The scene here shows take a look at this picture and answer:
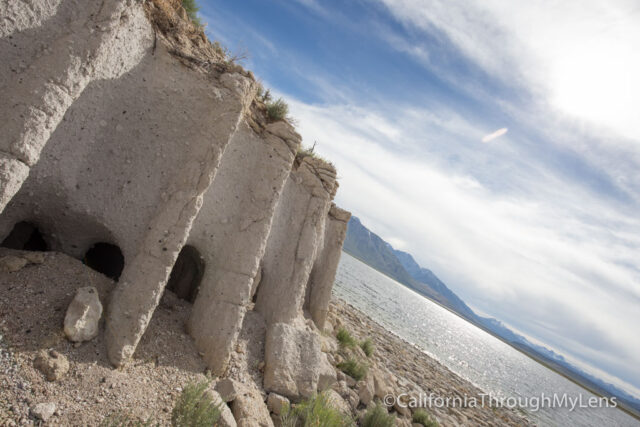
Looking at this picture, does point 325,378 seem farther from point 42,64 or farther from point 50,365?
point 42,64

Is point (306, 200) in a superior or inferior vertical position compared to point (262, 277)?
superior

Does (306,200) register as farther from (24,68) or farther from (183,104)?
(24,68)

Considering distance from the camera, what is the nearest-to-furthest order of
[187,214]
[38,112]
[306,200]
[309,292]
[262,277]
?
[38,112] < [187,214] < [262,277] < [306,200] < [309,292]

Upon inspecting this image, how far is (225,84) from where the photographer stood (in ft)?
18.9

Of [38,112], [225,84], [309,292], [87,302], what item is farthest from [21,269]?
[309,292]

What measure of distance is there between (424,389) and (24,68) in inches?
694

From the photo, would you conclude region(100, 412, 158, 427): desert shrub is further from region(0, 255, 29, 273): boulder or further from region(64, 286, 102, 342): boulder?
region(0, 255, 29, 273): boulder

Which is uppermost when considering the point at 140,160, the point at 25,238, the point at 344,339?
the point at 140,160

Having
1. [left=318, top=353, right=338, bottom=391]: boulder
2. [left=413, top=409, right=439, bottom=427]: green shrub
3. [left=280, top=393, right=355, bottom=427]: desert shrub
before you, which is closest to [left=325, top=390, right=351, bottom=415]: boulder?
[left=318, top=353, right=338, bottom=391]: boulder

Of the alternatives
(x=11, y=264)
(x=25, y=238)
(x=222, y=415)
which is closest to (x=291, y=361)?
(x=222, y=415)

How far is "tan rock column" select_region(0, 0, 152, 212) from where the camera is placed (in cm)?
374

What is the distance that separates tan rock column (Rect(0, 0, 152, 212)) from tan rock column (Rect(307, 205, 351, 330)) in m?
8.49

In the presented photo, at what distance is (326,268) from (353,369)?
3.35 meters

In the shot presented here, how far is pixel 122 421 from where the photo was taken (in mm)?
3785
